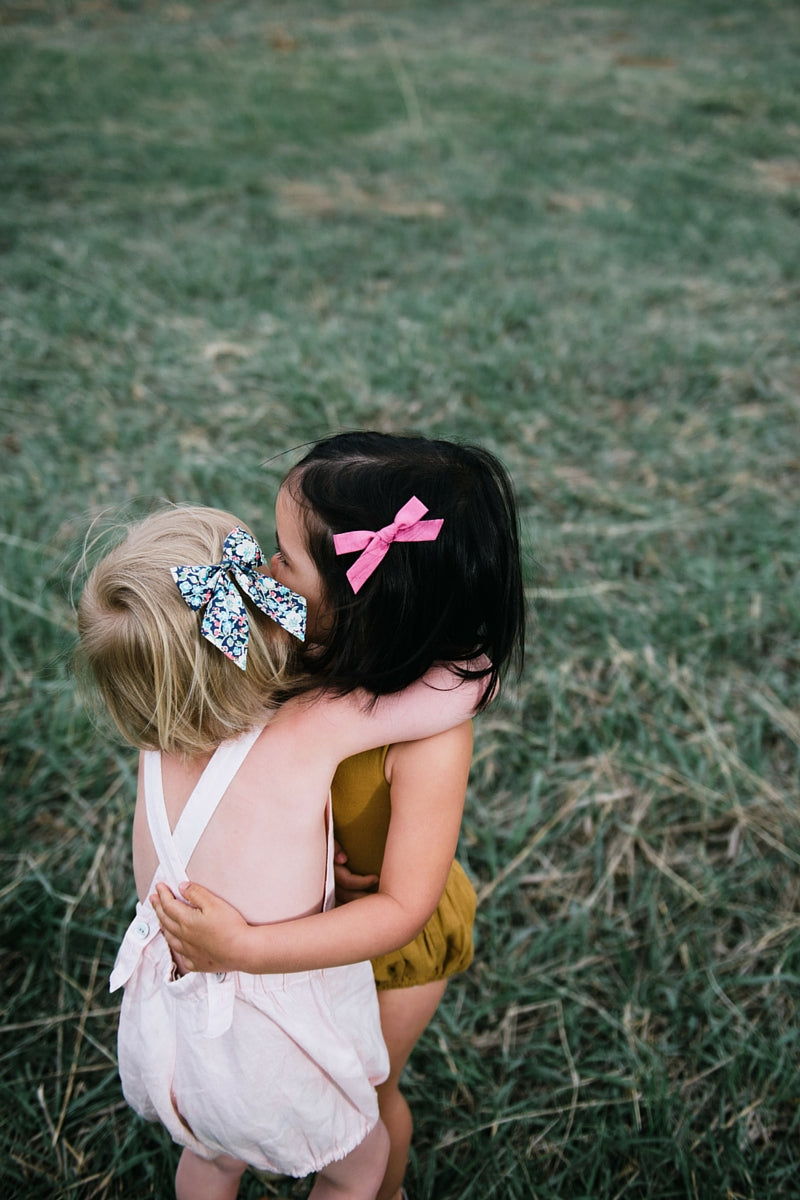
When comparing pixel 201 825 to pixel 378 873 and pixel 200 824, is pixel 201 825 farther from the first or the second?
pixel 378 873

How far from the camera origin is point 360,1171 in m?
1.17

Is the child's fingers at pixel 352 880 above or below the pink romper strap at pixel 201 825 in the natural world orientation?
below

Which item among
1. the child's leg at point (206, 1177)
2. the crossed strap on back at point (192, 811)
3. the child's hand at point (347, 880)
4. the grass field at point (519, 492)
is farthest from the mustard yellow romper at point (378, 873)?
the grass field at point (519, 492)

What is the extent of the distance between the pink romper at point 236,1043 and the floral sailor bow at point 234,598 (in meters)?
0.14

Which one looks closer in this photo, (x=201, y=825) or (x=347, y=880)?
(x=201, y=825)

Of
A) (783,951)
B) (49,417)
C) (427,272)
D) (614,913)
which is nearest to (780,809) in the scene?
(783,951)

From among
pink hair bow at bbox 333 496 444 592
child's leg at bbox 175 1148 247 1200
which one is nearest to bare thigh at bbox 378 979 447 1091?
child's leg at bbox 175 1148 247 1200

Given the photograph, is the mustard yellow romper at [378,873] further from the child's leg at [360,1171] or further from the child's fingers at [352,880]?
the child's leg at [360,1171]

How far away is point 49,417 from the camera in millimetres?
3111

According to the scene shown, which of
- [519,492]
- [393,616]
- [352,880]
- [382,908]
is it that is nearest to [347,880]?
[352,880]

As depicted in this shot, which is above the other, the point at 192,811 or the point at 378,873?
the point at 192,811

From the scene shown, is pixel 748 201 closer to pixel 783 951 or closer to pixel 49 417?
pixel 49 417

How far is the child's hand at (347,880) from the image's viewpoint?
46.3 inches

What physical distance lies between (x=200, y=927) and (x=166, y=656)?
0.31 metres
